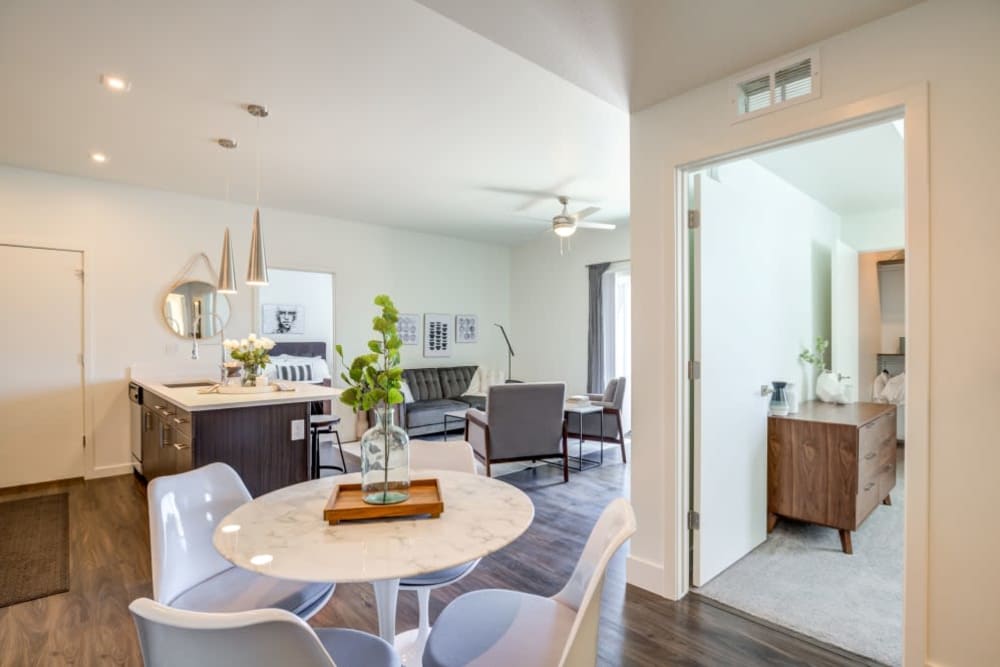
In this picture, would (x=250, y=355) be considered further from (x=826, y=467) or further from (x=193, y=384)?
(x=826, y=467)

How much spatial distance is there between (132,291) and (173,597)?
4077 millimetres

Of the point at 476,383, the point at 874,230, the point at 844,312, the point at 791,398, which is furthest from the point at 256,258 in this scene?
the point at 874,230

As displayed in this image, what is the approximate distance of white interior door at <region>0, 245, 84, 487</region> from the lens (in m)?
4.05

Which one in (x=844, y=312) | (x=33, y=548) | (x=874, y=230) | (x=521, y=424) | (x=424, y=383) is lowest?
(x=33, y=548)

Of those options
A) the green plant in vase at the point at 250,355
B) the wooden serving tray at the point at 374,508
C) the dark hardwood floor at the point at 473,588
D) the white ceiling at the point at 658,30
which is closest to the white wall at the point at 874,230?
the white ceiling at the point at 658,30

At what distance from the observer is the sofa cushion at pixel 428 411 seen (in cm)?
590

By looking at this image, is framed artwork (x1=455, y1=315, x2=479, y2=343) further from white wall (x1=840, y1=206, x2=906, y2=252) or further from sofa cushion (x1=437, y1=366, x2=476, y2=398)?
white wall (x1=840, y1=206, x2=906, y2=252)

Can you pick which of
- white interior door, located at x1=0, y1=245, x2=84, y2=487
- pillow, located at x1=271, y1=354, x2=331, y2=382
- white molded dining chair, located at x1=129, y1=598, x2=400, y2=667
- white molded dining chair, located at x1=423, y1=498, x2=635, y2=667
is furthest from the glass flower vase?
pillow, located at x1=271, y1=354, x2=331, y2=382

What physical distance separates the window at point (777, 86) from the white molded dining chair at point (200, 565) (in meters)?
2.55

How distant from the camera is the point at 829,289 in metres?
4.28

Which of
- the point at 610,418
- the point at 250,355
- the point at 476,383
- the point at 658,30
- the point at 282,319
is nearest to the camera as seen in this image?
the point at 658,30

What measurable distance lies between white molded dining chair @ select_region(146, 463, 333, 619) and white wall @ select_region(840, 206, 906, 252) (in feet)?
18.8

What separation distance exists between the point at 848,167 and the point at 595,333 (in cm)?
338

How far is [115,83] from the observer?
267 centimetres
